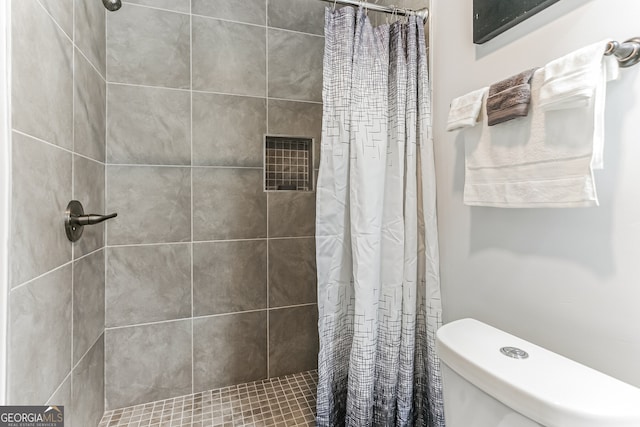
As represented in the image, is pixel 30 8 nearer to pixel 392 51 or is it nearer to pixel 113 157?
pixel 113 157

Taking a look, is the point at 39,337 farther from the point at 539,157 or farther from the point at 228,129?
the point at 539,157

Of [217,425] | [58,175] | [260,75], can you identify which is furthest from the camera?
[260,75]

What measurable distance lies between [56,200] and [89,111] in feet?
1.57

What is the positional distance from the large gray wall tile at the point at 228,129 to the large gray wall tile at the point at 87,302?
2.21ft

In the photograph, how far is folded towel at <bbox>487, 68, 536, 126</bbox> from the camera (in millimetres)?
841

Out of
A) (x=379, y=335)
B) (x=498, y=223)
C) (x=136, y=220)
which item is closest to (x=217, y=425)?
(x=379, y=335)

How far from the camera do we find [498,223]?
1042 mm

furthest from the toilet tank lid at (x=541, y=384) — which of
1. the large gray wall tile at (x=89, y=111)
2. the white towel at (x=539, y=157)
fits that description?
the large gray wall tile at (x=89, y=111)

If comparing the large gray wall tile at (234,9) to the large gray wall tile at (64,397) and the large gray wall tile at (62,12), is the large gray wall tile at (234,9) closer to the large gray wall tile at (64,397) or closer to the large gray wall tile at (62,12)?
the large gray wall tile at (62,12)

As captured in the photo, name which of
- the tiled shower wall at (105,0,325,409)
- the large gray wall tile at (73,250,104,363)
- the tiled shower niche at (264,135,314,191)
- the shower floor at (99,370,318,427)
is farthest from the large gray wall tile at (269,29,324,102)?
the shower floor at (99,370,318,427)

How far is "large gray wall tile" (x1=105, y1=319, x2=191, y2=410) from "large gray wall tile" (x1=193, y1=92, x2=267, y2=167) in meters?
0.91

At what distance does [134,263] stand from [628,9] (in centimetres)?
201

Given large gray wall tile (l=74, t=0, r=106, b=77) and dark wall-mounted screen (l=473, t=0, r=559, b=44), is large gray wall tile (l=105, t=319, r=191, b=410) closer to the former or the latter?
large gray wall tile (l=74, t=0, r=106, b=77)

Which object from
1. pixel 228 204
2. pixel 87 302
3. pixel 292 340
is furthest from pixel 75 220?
pixel 292 340
